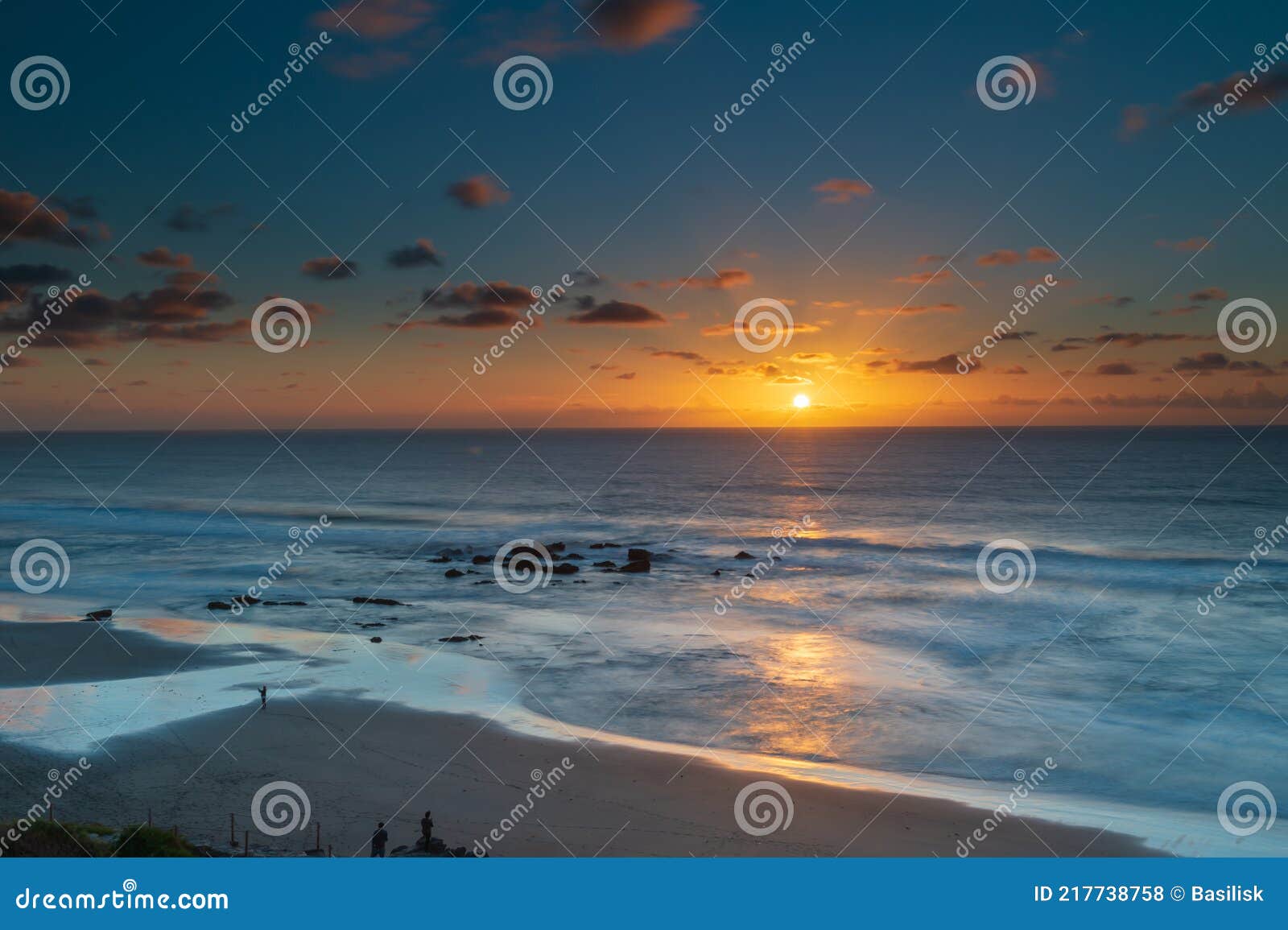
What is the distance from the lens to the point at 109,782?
17.2 metres

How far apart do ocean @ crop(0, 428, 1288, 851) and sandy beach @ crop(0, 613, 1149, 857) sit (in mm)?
1625

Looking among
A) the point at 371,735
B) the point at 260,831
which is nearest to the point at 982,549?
the point at 371,735

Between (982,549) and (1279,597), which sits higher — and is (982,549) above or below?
above

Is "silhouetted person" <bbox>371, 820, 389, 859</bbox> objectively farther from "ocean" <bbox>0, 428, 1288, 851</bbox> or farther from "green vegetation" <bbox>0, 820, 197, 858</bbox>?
"ocean" <bbox>0, 428, 1288, 851</bbox>

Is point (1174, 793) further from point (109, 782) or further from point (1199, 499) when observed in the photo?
point (1199, 499)

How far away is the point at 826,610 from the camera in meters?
37.8

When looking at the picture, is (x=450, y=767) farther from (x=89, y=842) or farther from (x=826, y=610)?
(x=826, y=610)

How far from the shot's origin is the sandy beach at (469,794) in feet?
49.7

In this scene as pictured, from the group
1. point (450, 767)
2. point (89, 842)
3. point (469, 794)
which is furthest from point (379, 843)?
point (450, 767)

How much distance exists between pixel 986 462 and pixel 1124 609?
108 m

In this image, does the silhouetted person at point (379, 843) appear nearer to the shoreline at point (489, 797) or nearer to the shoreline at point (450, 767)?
the shoreline at point (489, 797)

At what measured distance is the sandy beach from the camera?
15148 mm

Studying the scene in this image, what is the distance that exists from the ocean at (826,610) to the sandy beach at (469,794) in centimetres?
163

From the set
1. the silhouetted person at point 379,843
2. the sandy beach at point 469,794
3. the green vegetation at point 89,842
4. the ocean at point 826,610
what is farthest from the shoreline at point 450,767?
the green vegetation at point 89,842
